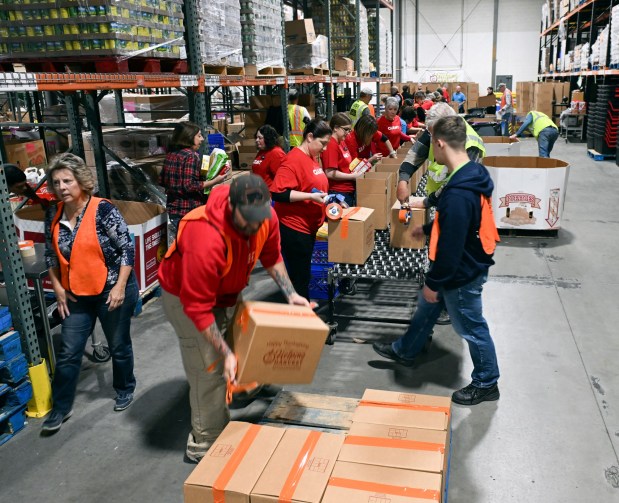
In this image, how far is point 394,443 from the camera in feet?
8.12

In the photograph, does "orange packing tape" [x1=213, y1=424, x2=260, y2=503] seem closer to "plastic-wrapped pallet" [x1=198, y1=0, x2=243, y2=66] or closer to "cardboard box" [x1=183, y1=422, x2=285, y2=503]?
"cardboard box" [x1=183, y1=422, x2=285, y2=503]

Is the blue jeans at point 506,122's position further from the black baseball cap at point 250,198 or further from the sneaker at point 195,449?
the black baseball cap at point 250,198

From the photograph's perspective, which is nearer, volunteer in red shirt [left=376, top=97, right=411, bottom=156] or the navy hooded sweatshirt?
the navy hooded sweatshirt

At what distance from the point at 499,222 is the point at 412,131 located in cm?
463

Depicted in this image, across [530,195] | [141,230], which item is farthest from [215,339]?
[530,195]

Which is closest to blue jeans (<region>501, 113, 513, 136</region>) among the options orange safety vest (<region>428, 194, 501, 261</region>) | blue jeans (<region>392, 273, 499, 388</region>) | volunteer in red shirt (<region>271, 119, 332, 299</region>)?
volunteer in red shirt (<region>271, 119, 332, 299</region>)

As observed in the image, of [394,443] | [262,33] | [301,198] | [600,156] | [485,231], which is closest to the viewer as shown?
[394,443]

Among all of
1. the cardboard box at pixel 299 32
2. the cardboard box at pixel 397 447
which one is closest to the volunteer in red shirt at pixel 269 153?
the cardboard box at pixel 397 447

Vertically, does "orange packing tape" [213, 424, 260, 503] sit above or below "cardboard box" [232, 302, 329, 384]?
below

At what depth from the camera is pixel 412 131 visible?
38.1 feet

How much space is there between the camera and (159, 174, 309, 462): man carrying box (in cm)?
243

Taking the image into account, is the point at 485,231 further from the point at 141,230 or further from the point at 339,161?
the point at 141,230

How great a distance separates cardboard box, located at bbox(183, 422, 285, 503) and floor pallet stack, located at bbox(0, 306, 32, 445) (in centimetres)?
172

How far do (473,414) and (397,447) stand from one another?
1392mm
